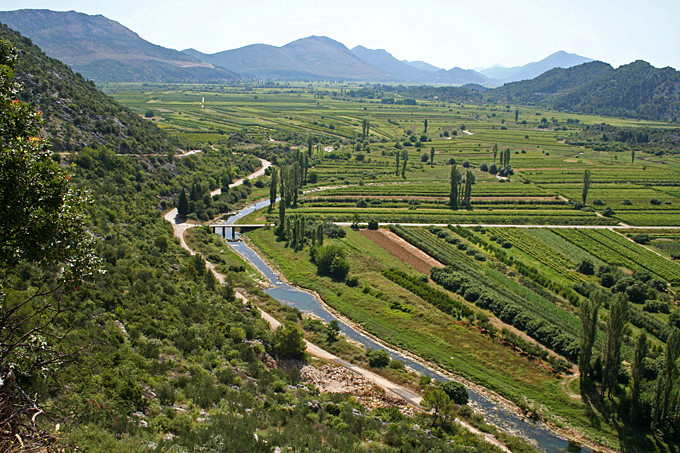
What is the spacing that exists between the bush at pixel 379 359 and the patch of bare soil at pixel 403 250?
76.6 ft

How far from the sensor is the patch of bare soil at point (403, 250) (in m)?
68.9

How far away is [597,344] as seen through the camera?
46.7 metres

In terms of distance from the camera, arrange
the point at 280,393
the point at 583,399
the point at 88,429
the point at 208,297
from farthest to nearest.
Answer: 1. the point at 208,297
2. the point at 583,399
3. the point at 280,393
4. the point at 88,429

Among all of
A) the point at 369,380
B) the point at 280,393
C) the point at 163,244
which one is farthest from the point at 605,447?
the point at 163,244

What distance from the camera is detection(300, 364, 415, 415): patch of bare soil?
121 feet

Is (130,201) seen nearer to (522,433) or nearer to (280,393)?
(280,393)

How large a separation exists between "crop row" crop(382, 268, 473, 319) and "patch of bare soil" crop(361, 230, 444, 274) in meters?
4.35

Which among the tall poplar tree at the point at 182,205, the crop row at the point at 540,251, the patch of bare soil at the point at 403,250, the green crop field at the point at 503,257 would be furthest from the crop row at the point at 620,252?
the tall poplar tree at the point at 182,205

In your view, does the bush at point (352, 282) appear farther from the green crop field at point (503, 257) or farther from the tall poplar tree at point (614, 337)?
the tall poplar tree at point (614, 337)

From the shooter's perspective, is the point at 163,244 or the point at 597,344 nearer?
the point at 597,344

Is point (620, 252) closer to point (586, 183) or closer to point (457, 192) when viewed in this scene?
point (586, 183)

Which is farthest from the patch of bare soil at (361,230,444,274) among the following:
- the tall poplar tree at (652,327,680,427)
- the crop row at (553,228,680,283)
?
the tall poplar tree at (652,327,680,427)

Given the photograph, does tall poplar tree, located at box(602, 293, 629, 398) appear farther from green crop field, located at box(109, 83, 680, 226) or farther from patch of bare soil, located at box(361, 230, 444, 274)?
green crop field, located at box(109, 83, 680, 226)

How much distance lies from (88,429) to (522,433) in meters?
30.3
